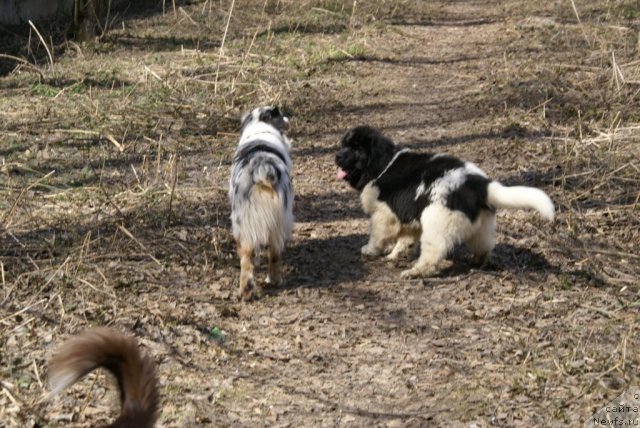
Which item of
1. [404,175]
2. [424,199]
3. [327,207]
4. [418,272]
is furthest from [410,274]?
[327,207]

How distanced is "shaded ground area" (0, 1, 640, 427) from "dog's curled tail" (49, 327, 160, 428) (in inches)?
67.2

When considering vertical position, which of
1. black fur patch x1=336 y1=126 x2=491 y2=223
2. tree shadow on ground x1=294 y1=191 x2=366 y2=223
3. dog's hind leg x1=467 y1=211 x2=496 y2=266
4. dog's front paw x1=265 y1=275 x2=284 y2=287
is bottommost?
tree shadow on ground x1=294 y1=191 x2=366 y2=223

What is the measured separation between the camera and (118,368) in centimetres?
380

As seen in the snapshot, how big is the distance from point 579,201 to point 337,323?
3.42m

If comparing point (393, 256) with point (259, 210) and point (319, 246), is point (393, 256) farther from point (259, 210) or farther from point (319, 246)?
point (259, 210)

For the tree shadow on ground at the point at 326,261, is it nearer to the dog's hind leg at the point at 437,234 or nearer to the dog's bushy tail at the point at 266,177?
the dog's hind leg at the point at 437,234

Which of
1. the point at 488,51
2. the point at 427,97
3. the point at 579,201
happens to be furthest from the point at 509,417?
the point at 488,51

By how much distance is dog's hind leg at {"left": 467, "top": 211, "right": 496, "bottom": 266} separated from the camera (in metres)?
7.56

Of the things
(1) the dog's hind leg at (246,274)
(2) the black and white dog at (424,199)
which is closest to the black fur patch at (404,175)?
(2) the black and white dog at (424,199)

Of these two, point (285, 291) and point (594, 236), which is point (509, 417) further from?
point (594, 236)

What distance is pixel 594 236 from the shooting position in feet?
27.6

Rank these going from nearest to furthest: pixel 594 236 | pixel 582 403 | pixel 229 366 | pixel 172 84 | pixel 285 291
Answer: pixel 582 403 < pixel 229 366 < pixel 285 291 < pixel 594 236 < pixel 172 84

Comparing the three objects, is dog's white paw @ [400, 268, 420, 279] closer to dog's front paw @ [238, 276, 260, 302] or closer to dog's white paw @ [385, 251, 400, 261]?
dog's white paw @ [385, 251, 400, 261]

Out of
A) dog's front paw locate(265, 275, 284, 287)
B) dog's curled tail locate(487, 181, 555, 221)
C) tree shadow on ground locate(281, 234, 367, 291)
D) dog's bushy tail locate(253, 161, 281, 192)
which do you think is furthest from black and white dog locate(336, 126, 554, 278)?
dog's bushy tail locate(253, 161, 281, 192)
